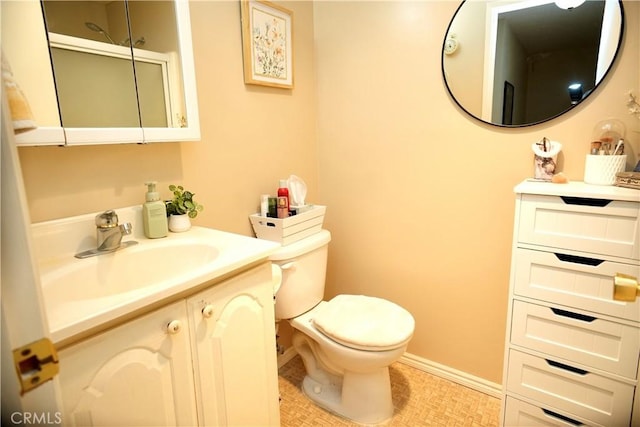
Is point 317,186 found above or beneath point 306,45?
beneath

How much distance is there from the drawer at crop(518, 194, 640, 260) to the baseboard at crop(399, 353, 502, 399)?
900mm

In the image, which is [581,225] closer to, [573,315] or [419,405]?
[573,315]

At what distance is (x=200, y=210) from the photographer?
1368mm

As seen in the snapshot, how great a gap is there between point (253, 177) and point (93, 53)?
76 centimetres

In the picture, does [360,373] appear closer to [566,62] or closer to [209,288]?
[209,288]

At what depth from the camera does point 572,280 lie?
1.15m

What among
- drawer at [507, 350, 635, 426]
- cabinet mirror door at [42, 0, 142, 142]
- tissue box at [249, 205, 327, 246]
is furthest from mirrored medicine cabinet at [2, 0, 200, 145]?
drawer at [507, 350, 635, 426]

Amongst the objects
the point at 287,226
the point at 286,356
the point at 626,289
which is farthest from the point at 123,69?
the point at 286,356

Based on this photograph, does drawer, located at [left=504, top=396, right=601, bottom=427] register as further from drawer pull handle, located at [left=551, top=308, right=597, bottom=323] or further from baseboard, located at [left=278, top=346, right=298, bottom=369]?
baseboard, located at [left=278, top=346, right=298, bottom=369]

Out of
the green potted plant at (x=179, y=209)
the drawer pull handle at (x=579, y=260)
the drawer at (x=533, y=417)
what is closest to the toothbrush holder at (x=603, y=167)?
the drawer pull handle at (x=579, y=260)

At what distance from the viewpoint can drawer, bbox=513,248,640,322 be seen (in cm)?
108

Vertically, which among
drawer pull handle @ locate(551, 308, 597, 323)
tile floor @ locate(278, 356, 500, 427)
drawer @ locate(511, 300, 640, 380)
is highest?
drawer pull handle @ locate(551, 308, 597, 323)

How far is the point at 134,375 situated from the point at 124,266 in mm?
383

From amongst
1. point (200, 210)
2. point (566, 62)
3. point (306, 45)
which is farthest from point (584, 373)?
point (306, 45)
